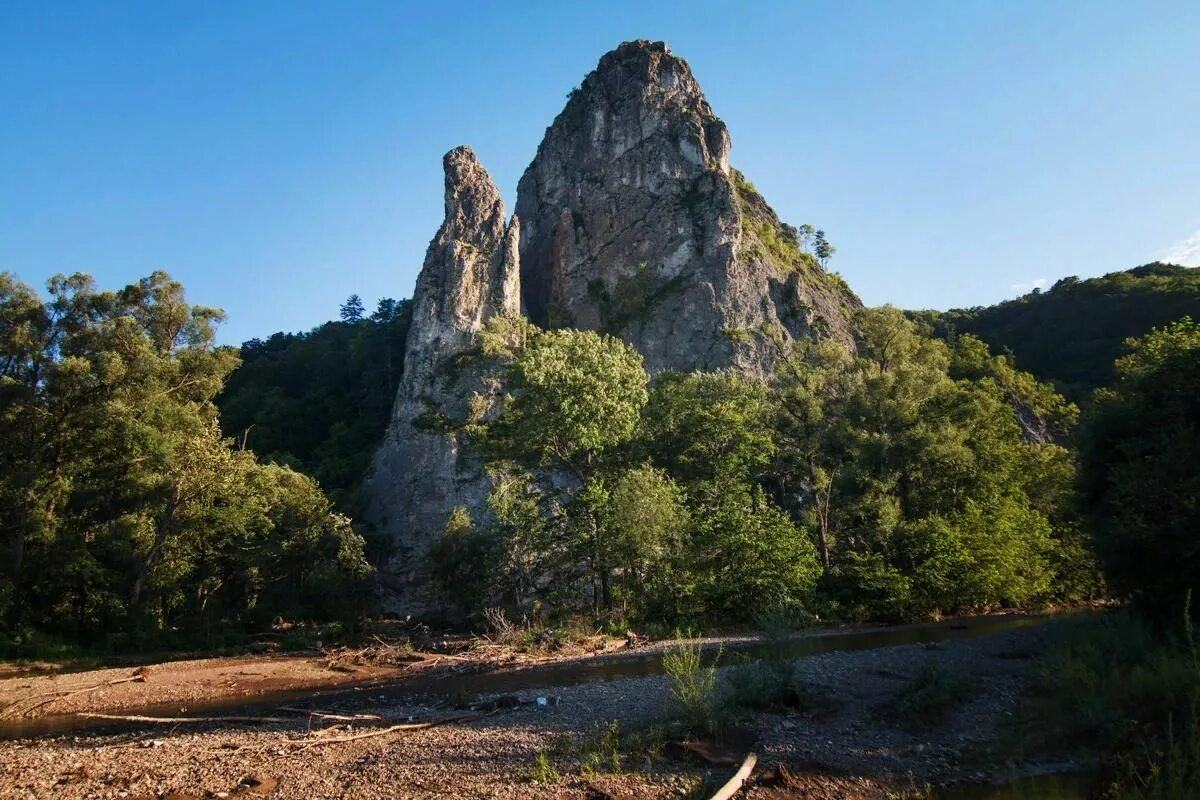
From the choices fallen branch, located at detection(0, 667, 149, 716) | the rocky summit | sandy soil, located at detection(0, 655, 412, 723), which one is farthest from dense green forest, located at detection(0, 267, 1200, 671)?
the rocky summit

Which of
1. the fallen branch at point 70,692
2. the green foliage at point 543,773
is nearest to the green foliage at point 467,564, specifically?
the fallen branch at point 70,692

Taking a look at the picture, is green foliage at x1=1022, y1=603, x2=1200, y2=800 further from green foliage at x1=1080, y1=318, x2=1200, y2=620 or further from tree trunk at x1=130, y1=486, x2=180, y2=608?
tree trunk at x1=130, y1=486, x2=180, y2=608

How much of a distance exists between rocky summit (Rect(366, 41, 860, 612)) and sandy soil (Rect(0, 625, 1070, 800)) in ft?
151

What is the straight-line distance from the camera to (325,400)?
88750mm

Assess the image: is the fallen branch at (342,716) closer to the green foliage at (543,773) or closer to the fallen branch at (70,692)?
the green foliage at (543,773)

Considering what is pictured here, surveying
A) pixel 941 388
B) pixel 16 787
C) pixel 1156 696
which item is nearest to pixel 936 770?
pixel 1156 696

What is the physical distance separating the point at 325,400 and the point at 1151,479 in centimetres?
8558

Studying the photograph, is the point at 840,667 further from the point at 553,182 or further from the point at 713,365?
the point at 553,182

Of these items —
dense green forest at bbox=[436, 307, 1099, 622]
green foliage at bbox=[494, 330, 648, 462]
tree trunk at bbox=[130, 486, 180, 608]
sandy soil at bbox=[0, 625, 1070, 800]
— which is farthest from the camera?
tree trunk at bbox=[130, 486, 180, 608]

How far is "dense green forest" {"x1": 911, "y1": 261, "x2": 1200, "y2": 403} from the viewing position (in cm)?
8619

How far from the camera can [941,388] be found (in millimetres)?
41344

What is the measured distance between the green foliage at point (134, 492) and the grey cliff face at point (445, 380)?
12479 millimetres

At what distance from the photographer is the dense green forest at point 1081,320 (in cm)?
8619

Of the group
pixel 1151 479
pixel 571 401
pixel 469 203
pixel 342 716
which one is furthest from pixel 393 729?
pixel 469 203
